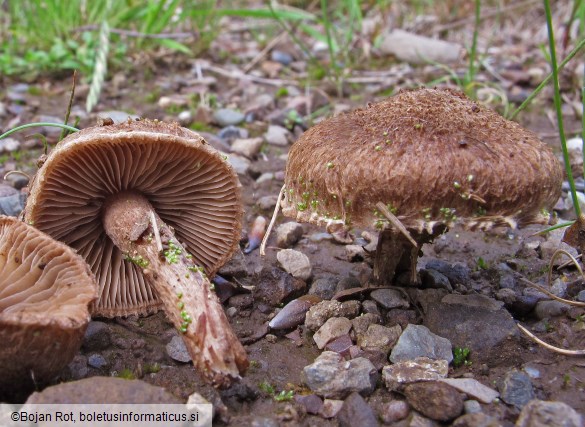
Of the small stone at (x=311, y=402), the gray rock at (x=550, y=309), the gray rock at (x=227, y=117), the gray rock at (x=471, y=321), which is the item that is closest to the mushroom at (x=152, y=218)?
the small stone at (x=311, y=402)

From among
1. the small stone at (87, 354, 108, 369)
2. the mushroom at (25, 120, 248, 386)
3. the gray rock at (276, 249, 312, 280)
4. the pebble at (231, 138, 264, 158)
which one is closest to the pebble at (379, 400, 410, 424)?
the mushroom at (25, 120, 248, 386)

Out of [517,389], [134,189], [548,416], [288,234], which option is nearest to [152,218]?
[134,189]

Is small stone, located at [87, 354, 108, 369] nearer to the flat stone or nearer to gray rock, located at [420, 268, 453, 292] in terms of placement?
the flat stone

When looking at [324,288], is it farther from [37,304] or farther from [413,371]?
[37,304]

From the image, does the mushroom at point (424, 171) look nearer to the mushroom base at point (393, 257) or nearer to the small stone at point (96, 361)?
the mushroom base at point (393, 257)

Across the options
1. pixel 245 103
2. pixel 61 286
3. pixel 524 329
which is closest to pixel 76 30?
pixel 245 103

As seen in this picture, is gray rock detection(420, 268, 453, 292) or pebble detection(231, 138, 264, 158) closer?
gray rock detection(420, 268, 453, 292)
